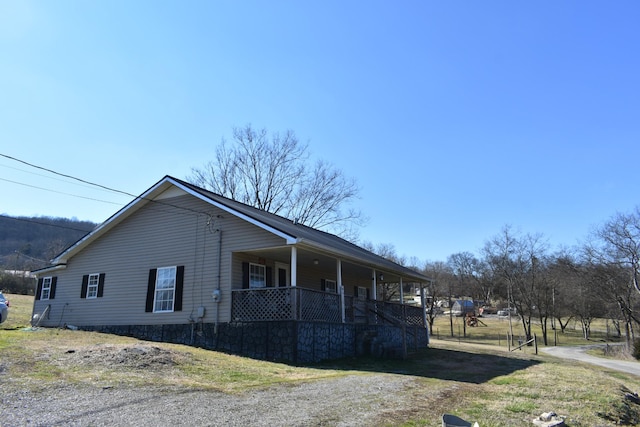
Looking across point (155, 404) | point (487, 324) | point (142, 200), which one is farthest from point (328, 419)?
point (487, 324)

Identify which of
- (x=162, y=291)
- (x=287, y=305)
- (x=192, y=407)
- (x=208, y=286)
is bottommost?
(x=192, y=407)

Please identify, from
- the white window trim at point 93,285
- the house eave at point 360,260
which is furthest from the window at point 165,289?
the house eave at point 360,260

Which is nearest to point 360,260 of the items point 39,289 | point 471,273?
point 39,289

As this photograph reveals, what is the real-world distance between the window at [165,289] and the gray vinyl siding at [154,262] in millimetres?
185

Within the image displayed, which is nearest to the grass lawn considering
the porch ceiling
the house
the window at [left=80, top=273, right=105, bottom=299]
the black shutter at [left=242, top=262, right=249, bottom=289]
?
the house

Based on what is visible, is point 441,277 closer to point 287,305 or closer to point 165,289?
point 165,289

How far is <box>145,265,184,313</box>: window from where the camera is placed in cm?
1584

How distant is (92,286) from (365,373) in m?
12.3

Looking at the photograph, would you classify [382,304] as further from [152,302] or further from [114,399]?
[114,399]

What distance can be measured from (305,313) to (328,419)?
25.2ft

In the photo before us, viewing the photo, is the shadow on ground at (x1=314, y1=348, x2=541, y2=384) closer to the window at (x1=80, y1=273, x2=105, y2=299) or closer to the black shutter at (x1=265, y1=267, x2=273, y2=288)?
the black shutter at (x1=265, y1=267, x2=273, y2=288)

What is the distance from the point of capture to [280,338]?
13.4 meters

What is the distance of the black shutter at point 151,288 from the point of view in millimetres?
16453

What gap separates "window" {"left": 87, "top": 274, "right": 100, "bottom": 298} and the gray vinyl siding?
0.73 feet
